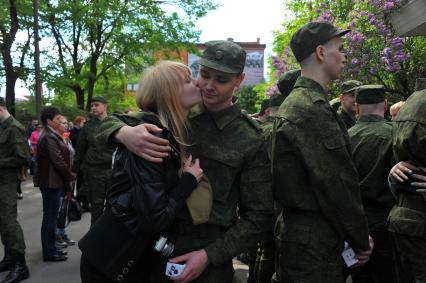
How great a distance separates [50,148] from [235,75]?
13.8ft

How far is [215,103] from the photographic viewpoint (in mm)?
2494

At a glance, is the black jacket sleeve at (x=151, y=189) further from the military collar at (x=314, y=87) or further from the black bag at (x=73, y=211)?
the black bag at (x=73, y=211)

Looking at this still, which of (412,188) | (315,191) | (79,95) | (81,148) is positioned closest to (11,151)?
(81,148)

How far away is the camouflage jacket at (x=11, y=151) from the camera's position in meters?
5.26

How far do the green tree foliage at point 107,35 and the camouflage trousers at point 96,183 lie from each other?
1226cm

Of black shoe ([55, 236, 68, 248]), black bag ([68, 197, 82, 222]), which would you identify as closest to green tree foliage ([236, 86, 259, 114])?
black bag ([68, 197, 82, 222])

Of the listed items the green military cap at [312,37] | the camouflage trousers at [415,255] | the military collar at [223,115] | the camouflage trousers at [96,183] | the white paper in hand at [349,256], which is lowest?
the camouflage trousers at [96,183]

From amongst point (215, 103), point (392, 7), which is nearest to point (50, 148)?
point (215, 103)

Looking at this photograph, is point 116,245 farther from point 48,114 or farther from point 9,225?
point 48,114

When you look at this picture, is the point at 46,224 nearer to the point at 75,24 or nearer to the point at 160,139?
the point at 160,139

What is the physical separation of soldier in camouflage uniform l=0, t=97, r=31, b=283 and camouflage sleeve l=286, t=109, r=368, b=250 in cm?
399

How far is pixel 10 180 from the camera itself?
5320mm

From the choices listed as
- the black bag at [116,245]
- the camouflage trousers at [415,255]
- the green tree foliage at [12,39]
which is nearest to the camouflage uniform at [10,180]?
the black bag at [116,245]

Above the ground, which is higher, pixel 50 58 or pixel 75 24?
pixel 75 24
